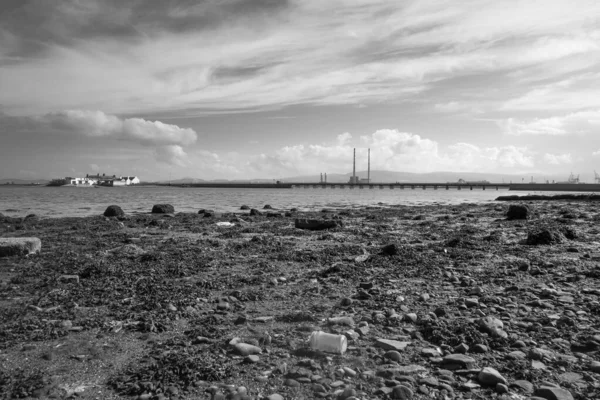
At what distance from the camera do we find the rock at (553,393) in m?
3.55

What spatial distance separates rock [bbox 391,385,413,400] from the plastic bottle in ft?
3.12

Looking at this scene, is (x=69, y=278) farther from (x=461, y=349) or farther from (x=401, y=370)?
(x=461, y=349)

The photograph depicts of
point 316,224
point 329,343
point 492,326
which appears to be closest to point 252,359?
point 329,343

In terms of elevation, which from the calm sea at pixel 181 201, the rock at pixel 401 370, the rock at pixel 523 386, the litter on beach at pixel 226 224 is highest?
the rock at pixel 523 386

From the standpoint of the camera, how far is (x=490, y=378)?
3867 mm

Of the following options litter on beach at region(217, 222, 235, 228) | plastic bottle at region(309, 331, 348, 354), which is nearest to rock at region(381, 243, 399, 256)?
plastic bottle at region(309, 331, 348, 354)

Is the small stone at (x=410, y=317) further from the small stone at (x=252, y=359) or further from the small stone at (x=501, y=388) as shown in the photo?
the small stone at (x=252, y=359)

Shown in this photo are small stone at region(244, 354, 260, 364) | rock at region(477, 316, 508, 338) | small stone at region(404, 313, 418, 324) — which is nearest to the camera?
small stone at region(244, 354, 260, 364)

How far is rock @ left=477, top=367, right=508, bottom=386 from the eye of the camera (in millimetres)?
3840

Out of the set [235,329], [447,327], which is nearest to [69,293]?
[235,329]

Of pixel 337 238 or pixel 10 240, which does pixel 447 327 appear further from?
pixel 10 240

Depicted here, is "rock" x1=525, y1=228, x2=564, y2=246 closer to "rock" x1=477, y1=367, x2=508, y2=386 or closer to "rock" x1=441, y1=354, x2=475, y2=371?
"rock" x1=441, y1=354, x2=475, y2=371

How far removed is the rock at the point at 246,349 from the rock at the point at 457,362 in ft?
6.77

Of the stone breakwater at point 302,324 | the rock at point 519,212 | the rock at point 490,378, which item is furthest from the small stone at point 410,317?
the rock at point 519,212
